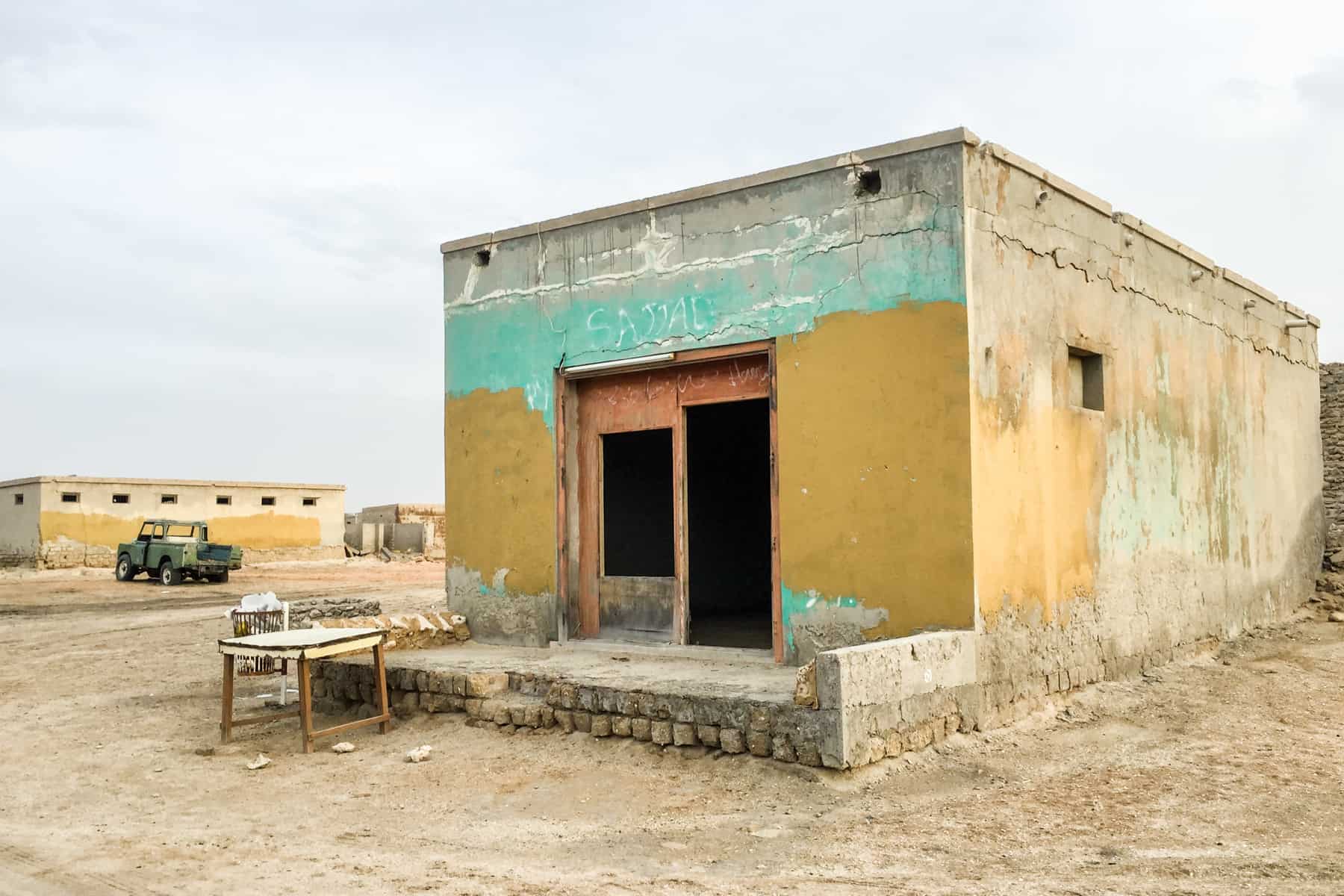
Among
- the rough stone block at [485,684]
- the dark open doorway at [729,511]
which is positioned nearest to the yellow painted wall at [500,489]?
the rough stone block at [485,684]

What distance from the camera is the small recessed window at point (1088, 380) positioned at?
30.7ft

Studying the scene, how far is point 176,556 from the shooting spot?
1025 inches

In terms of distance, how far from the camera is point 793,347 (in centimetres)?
865

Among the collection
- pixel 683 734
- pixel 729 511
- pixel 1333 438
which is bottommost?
pixel 683 734

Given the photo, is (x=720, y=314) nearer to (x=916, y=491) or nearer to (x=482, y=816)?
(x=916, y=491)

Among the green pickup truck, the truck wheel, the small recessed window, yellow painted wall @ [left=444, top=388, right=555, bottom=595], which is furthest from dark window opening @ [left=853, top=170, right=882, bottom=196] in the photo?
the truck wheel

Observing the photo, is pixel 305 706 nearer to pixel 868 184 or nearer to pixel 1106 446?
pixel 868 184

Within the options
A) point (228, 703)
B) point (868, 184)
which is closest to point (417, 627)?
point (228, 703)

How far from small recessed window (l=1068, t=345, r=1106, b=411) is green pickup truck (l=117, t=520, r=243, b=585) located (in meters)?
22.5

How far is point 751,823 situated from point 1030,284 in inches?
189

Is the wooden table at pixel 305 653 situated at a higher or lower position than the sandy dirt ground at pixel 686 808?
higher

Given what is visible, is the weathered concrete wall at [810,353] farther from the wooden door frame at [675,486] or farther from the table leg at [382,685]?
the table leg at [382,685]

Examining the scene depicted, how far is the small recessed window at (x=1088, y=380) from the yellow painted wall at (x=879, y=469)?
206 centimetres

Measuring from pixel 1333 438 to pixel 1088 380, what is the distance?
8777mm
